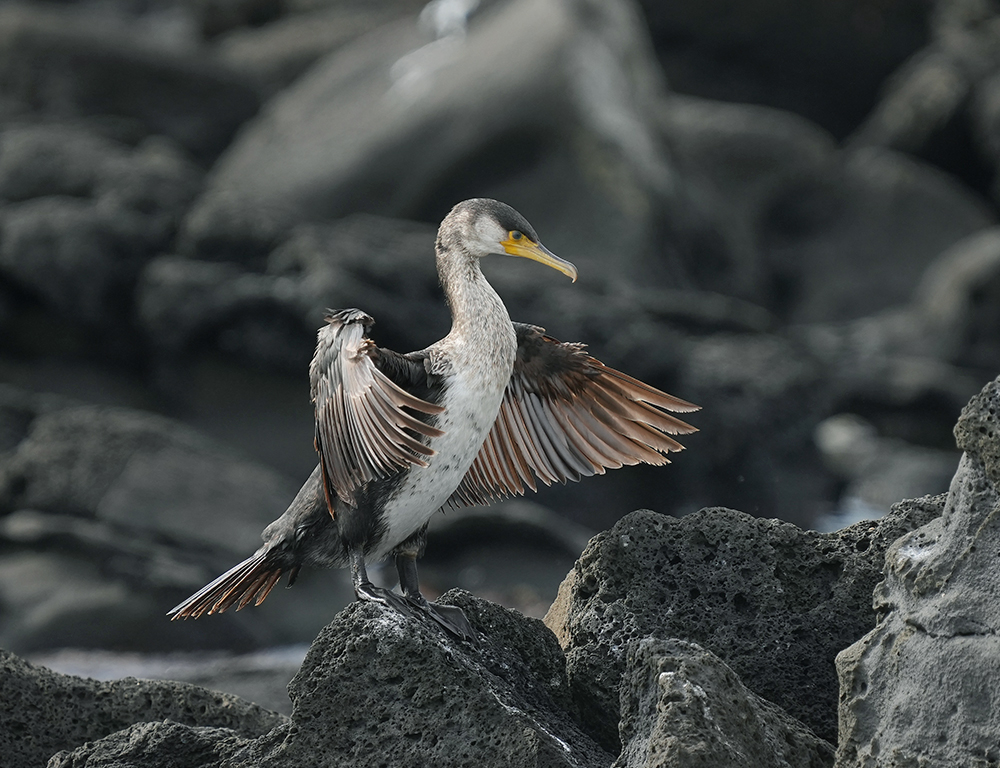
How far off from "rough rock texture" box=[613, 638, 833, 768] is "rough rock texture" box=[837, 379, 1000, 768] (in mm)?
225

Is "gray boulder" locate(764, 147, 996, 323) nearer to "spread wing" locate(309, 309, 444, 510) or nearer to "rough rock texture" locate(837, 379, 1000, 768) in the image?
"spread wing" locate(309, 309, 444, 510)

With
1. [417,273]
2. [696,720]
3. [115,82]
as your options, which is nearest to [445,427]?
[696,720]

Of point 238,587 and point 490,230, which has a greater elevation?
point 490,230

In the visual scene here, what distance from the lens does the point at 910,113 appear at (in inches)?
833

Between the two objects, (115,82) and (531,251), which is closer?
(531,251)

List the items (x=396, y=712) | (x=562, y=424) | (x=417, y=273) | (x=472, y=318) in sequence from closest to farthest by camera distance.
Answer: (x=396, y=712) → (x=472, y=318) → (x=562, y=424) → (x=417, y=273)

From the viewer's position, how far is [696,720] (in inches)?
136

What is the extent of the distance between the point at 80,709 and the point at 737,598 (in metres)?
2.41

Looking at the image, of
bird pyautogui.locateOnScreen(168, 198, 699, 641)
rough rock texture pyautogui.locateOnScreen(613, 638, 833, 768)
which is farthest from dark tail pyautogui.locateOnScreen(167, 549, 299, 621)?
rough rock texture pyautogui.locateOnScreen(613, 638, 833, 768)

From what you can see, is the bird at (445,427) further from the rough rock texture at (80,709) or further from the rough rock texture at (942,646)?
the rough rock texture at (942,646)

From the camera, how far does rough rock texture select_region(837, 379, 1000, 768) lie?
10.8ft

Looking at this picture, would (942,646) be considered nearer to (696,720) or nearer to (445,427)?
(696,720)

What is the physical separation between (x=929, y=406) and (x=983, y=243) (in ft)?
8.91

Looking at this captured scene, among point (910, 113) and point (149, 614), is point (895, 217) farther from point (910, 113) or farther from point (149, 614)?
point (149, 614)
